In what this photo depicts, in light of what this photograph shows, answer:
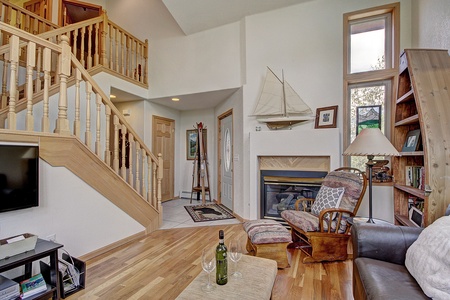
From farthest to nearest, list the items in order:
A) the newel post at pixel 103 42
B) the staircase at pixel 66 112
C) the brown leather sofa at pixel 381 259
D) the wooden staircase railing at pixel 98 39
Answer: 1. the newel post at pixel 103 42
2. the wooden staircase railing at pixel 98 39
3. the staircase at pixel 66 112
4. the brown leather sofa at pixel 381 259

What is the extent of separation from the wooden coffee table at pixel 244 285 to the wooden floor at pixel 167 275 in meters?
0.52

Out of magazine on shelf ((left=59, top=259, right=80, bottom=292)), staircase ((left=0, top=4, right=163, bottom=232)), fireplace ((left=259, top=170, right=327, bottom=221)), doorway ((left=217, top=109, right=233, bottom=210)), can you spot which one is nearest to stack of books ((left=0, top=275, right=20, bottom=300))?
magazine on shelf ((left=59, top=259, right=80, bottom=292))

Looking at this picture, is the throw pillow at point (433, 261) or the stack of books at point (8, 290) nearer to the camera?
the throw pillow at point (433, 261)

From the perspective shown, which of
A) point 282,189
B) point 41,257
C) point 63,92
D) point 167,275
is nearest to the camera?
point 41,257

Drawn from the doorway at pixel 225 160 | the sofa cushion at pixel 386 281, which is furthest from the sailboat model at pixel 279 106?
the sofa cushion at pixel 386 281

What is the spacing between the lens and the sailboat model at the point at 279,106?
3.41 m

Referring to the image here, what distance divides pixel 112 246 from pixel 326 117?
3305 millimetres

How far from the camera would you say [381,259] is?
1520 millimetres

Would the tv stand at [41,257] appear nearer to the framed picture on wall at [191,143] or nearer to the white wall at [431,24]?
the white wall at [431,24]

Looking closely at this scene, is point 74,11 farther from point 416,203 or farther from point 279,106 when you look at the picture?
point 416,203

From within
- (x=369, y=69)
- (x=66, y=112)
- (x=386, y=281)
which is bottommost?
(x=386, y=281)

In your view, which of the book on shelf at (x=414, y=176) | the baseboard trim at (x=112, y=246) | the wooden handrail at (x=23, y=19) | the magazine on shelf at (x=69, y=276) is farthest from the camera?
the wooden handrail at (x=23, y=19)

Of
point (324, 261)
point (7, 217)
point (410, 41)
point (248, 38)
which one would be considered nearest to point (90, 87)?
point (7, 217)

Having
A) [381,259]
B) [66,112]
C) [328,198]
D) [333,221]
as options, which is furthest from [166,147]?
[381,259]
